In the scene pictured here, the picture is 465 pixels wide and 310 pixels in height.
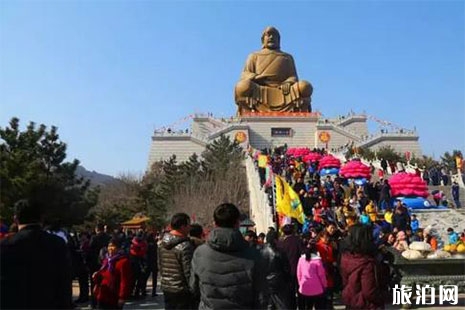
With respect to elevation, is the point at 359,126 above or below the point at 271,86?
below

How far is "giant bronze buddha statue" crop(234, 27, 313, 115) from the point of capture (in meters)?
40.6

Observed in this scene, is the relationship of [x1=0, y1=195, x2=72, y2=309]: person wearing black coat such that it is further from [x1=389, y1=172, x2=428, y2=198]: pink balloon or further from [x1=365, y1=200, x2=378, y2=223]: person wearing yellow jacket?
[x1=389, y1=172, x2=428, y2=198]: pink balloon

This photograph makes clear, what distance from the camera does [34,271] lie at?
127 inches

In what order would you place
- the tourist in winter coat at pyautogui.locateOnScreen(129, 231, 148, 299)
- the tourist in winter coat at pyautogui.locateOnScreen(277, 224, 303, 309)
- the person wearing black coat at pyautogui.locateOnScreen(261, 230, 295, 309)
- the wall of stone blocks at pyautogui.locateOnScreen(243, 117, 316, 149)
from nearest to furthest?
the person wearing black coat at pyautogui.locateOnScreen(261, 230, 295, 309) < the tourist in winter coat at pyautogui.locateOnScreen(277, 224, 303, 309) < the tourist in winter coat at pyautogui.locateOnScreen(129, 231, 148, 299) < the wall of stone blocks at pyautogui.locateOnScreen(243, 117, 316, 149)

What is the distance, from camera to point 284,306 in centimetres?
583

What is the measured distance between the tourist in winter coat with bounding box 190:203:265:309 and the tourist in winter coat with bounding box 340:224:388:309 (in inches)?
41.2

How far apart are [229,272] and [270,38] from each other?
40.6m

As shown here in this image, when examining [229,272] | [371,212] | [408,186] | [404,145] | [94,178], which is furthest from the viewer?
[94,178]

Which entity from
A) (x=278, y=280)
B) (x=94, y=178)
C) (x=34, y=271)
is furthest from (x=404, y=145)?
(x=94, y=178)

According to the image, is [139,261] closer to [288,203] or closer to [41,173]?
[288,203]

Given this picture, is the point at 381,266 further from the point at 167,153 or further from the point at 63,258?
the point at 167,153

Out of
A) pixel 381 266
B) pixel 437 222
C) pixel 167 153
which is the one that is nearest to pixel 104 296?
pixel 381 266

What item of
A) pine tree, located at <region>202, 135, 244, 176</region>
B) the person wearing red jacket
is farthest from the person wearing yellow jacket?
pine tree, located at <region>202, 135, 244, 176</region>

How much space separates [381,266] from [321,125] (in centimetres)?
3507
